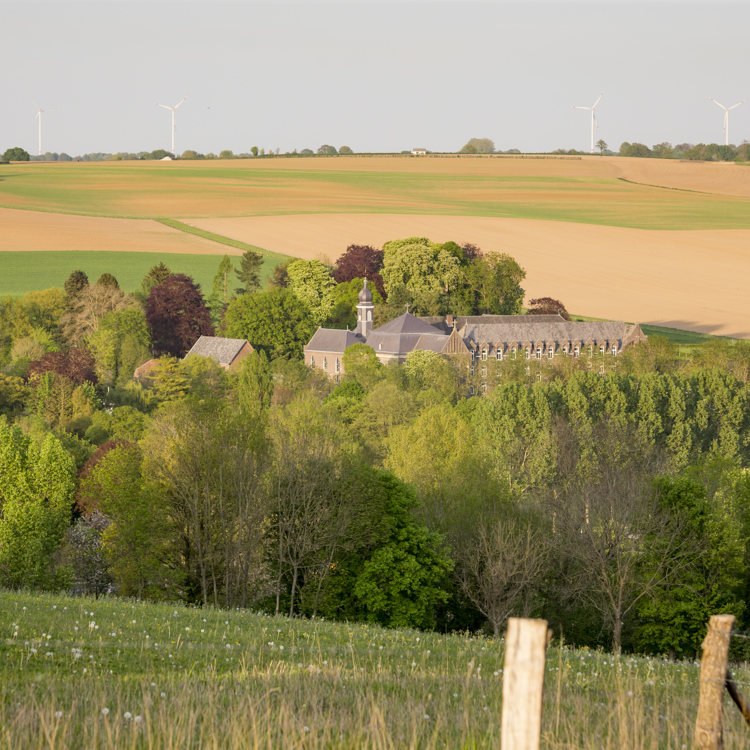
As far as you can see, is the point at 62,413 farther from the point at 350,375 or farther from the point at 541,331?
the point at 541,331

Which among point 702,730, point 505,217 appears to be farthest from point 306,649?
point 505,217

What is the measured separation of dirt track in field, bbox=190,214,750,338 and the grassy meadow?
402cm

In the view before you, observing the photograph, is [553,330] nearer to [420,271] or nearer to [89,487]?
[420,271]

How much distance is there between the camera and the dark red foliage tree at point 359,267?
511ft

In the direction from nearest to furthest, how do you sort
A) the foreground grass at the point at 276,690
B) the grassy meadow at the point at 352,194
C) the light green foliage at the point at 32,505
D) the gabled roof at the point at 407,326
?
the foreground grass at the point at 276,690 < the light green foliage at the point at 32,505 < the gabled roof at the point at 407,326 < the grassy meadow at the point at 352,194

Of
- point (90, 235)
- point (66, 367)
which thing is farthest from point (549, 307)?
point (90, 235)

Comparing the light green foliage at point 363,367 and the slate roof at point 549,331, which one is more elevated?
the slate roof at point 549,331

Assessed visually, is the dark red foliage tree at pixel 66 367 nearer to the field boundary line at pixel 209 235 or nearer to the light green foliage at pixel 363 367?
the light green foliage at pixel 363 367

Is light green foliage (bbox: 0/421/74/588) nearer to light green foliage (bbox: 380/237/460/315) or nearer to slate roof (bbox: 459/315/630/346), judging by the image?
slate roof (bbox: 459/315/630/346)

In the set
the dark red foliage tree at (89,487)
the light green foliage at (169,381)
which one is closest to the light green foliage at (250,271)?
the light green foliage at (169,381)

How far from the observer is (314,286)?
154250 millimetres

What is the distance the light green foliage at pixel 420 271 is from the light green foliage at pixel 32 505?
10180 centimetres

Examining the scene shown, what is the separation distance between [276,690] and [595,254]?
153141 millimetres

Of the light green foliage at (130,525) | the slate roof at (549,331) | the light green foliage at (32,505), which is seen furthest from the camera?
the slate roof at (549,331)
